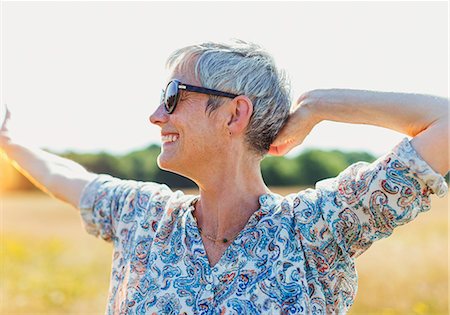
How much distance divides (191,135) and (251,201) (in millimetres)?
320

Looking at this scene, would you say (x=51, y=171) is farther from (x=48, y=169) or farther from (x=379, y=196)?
(x=379, y=196)

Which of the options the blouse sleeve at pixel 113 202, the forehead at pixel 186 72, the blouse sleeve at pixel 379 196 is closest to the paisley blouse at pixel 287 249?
the blouse sleeve at pixel 379 196

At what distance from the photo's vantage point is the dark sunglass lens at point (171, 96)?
2.40 meters

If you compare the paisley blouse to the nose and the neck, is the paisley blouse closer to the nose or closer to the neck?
the neck

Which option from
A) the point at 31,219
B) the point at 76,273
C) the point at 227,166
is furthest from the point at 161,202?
the point at 31,219

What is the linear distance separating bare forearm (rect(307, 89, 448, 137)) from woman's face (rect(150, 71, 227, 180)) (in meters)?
0.35

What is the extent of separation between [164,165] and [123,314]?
53 centimetres

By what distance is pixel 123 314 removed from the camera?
7.84 feet

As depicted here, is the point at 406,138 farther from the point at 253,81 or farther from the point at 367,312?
the point at 367,312

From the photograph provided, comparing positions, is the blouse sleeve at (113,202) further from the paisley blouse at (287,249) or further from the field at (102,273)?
the field at (102,273)

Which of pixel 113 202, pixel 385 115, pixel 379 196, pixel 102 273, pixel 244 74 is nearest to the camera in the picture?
pixel 379 196

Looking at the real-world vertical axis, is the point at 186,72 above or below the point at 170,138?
above

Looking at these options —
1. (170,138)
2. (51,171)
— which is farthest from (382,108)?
(51,171)

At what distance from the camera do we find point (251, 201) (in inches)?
97.4
